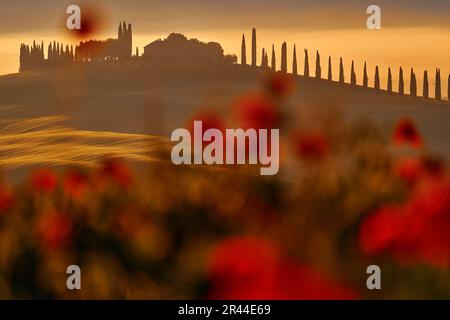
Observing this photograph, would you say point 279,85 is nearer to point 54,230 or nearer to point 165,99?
point 54,230

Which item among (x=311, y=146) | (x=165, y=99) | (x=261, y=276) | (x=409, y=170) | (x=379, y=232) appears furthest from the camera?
(x=165, y=99)

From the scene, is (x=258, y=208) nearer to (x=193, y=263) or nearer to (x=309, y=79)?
(x=193, y=263)

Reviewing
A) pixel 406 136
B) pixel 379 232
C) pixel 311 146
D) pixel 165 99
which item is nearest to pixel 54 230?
pixel 311 146

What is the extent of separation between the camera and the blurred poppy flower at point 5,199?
9.39 feet

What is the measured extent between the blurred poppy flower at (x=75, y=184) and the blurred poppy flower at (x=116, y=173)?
0.28ft

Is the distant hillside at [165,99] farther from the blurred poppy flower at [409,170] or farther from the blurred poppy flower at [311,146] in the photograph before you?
the blurred poppy flower at [311,146]

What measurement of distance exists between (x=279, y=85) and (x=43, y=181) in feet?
3.55

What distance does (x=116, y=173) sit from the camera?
3.12 meters

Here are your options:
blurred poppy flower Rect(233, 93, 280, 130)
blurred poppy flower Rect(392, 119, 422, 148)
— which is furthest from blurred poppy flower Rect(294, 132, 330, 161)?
blurred poppy flower Rect(392, 119, 422, 148)

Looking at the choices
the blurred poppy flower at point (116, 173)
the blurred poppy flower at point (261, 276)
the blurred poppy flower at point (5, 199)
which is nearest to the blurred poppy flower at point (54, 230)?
the blurred poppy flower at point (5, 199)

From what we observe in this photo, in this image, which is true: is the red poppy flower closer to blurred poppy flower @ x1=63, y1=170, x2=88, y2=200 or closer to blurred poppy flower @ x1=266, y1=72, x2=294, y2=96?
blurred poppy flower @ x1=266, y1=72, x2=294, y2=96

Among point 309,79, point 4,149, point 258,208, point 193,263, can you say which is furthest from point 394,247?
point 309,79

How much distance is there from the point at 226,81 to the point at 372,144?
63.5 feet

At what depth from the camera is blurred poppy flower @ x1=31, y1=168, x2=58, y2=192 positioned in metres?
3.06
